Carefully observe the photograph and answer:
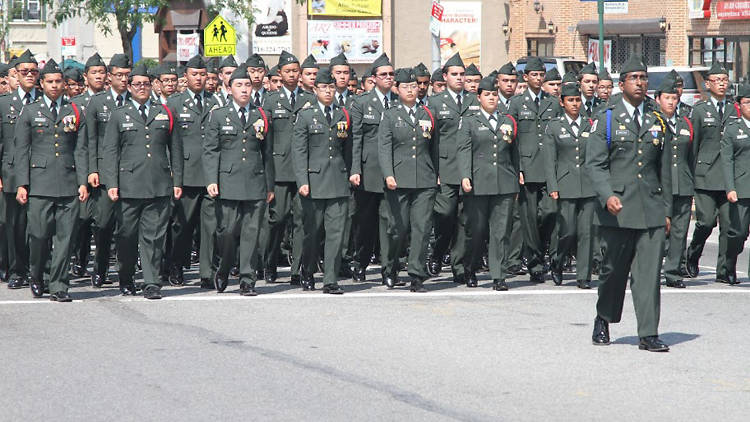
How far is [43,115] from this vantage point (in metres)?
13.1

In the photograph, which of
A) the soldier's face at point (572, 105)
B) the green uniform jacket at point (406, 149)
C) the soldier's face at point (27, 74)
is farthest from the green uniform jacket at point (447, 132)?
the soldier's face at point (27, 74)

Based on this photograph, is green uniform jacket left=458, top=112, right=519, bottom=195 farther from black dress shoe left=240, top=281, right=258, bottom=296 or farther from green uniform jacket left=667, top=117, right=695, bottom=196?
black dress shoe left=240, top=281, right=258, bottom=296

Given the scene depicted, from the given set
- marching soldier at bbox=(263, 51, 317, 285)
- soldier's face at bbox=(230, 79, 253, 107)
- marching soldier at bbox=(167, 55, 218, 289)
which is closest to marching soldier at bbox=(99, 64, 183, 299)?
soldier's face at bbox=(230, 79, 253, 107)

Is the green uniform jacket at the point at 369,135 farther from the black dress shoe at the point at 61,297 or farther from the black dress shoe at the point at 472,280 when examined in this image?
the black dress shoe at the point at 61,297

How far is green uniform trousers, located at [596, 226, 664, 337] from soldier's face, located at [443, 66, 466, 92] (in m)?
4.44

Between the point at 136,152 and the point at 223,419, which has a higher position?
the point at 136,152

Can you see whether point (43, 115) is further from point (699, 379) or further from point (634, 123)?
point (699, 379)

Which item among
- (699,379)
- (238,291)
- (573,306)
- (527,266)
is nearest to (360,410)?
(699,379)

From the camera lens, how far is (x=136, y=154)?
13297 millimetres

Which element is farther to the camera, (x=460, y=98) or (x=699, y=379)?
(x=460, y=98)

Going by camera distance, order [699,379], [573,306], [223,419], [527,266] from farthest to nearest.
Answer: [527,266] → [573,306] → [699,379] → [223,419]

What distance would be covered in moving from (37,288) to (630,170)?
19.6 ft

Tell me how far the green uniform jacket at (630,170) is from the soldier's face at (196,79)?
568 centimetres

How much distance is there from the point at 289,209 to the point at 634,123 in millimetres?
5284
